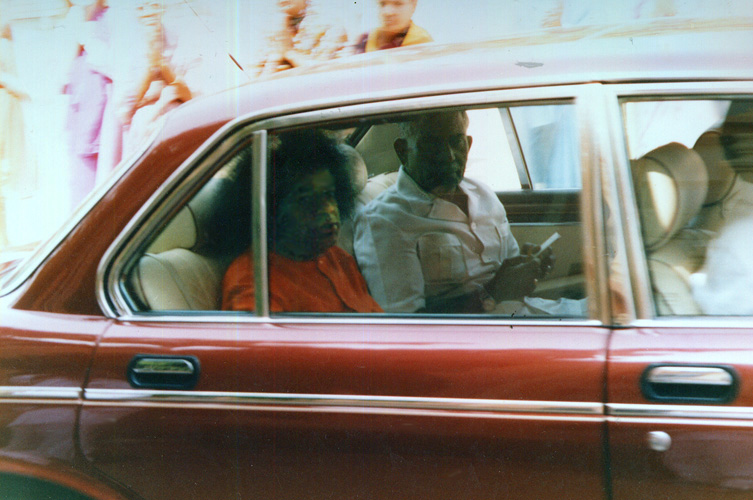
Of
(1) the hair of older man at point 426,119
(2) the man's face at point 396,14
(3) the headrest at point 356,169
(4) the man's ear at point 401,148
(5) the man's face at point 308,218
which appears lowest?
(5) the man's face at point 308,218

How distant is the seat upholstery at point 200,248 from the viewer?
5.66ft

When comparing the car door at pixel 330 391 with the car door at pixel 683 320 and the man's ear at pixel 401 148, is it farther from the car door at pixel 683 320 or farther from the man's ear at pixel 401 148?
the man's ear at pixel 401 148

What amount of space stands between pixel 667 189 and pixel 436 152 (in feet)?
1.96

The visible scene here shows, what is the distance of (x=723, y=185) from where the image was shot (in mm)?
1663

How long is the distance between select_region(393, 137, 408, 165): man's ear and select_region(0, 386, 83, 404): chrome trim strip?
106 centimetres

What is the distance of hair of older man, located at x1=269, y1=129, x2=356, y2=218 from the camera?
170 centimetres

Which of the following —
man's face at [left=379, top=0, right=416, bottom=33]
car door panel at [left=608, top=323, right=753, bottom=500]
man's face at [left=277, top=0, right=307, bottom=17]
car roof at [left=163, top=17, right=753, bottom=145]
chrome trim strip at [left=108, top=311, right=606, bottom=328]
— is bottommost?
car door panel at [left=608, top=323, right=753, bottom=500]

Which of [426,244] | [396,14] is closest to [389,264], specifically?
[426,244]

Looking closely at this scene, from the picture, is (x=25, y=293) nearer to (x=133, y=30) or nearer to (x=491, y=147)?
(x=491, y=147)

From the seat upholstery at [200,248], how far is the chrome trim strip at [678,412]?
98 centimetres

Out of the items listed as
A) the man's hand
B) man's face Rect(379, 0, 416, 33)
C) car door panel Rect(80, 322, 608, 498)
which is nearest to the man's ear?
the man's hand

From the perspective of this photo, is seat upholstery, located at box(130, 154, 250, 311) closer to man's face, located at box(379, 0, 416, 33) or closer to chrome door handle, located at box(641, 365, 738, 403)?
chrome door handle, located at box(641, 365, 738, 403)

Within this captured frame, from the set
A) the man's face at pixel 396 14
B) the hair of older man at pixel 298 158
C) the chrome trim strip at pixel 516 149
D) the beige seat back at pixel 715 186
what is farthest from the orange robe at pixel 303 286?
the man's face at pixel 396 14

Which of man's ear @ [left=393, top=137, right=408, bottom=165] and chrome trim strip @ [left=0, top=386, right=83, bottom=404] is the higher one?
man's ear @ [left=393, top=137, right=408, bottom=165]
